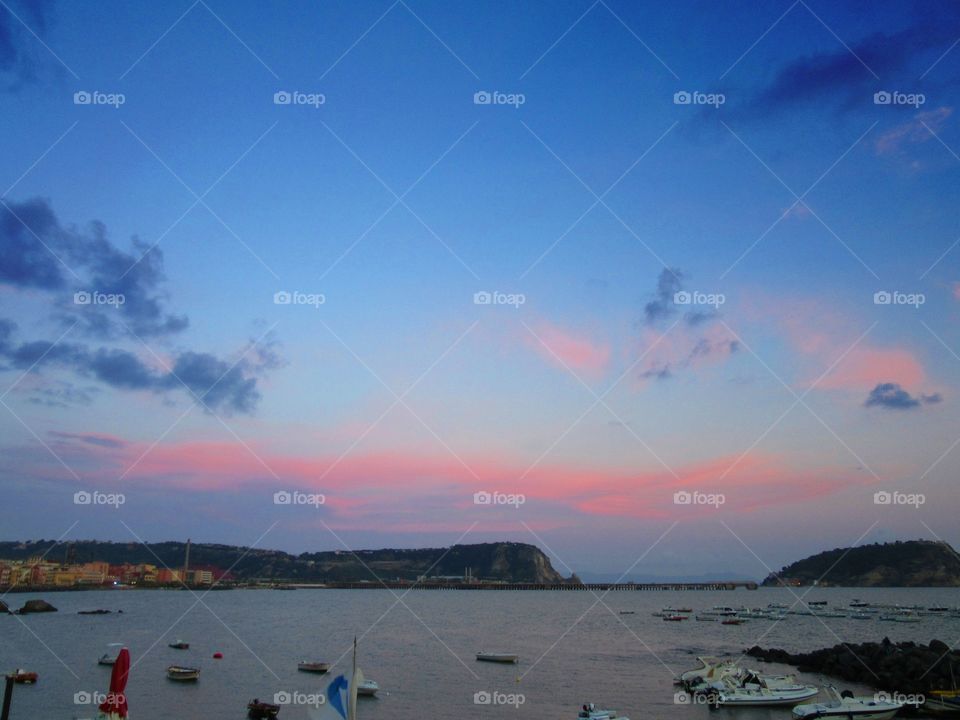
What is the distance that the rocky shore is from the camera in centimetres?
3616

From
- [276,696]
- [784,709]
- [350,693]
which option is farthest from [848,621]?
[350,693]

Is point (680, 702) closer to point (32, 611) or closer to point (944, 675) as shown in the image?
point (944, 675)

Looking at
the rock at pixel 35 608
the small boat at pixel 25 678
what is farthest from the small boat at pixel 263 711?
the rock at pixel 35 608

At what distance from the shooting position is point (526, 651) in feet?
191

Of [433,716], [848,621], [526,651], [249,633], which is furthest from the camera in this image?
[848,621]

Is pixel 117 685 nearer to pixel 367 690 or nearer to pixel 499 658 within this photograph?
pixel 367 690

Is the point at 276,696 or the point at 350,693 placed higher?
the point at 350,693

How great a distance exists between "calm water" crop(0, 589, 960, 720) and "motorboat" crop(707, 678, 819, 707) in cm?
95

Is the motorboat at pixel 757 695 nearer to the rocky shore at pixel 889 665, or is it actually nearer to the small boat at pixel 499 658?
the rocky shore at pixel 889 665

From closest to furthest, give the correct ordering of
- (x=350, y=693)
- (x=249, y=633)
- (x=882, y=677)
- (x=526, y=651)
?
1. (x=350, y=693)
2. (x=882, y=677)
3. (x=526, y=651)
4. (x=249, y=633)

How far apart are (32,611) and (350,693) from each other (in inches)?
4162

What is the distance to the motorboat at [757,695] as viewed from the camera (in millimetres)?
34750

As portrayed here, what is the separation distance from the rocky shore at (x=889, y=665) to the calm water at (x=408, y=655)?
280cm

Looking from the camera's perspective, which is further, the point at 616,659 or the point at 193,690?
the point at 616,659
